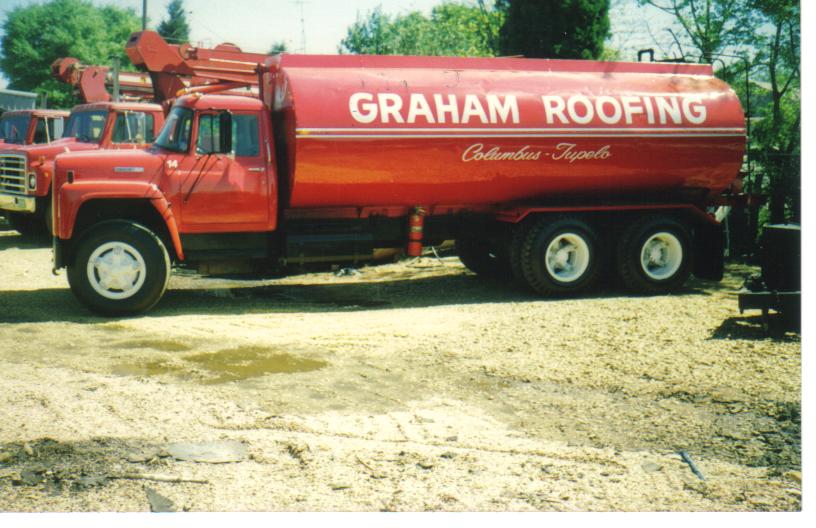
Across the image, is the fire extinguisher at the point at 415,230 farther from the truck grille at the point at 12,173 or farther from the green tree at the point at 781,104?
the truck grille at the point at 12,173

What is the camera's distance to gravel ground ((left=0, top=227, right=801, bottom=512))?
4465 millimetres

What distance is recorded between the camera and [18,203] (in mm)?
13414

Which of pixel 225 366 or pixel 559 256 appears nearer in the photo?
pixel 225 366

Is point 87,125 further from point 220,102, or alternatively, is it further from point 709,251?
point 709,251

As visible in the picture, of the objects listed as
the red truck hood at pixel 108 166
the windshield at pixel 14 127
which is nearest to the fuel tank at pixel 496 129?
the red truck hood at pixel 108 166

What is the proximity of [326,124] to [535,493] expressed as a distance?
5230mm

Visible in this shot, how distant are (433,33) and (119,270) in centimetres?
1312

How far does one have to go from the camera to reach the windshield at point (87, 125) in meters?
13.4

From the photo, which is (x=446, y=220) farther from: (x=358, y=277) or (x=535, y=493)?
(x=535, y=493)

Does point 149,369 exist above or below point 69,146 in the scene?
below

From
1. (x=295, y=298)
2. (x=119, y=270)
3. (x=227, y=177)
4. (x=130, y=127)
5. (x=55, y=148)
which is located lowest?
(x=295, y=298)

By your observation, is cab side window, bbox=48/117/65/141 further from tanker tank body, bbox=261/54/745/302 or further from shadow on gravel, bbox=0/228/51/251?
tanker tank body, bbox=261/54/745/302

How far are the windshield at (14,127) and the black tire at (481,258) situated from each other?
8580 mm

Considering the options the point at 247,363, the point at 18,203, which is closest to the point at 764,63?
the point at 247,363
